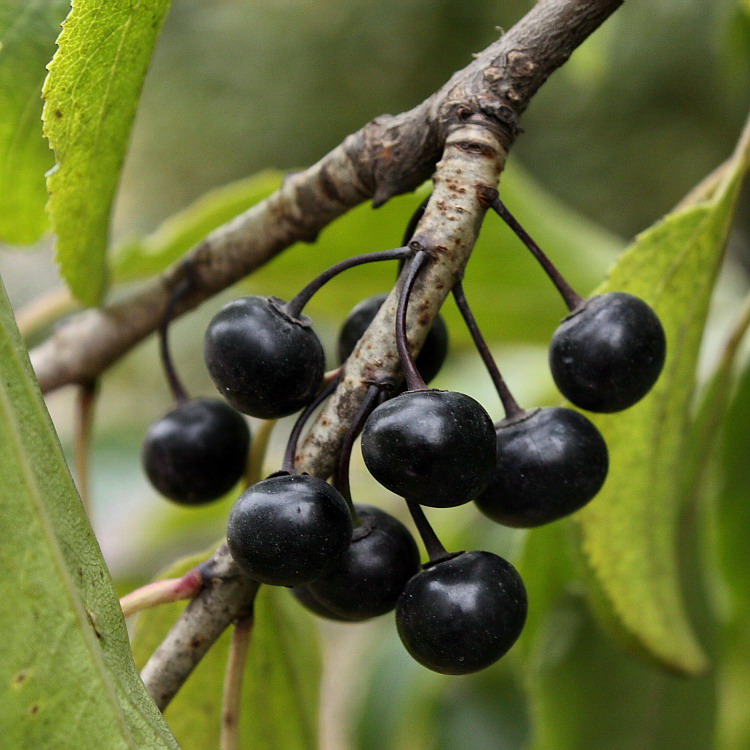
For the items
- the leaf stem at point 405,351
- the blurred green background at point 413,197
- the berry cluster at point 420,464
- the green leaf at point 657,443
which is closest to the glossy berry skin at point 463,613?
the berry cluster at point 420,464

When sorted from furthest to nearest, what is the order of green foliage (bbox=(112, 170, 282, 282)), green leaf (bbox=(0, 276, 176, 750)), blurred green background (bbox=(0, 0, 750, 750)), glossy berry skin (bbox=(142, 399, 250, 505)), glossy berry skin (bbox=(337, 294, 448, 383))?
blurred green background (bbox=(0, 0, 750, 750)) < green foliage (bbox=(112, 170, 282, 282)) < glossy berry skin (bbox=(142, 399, 250, 505)) < glossy berry skin (bbox=(337, 294, 448, 383)) < green leaf (bbox=(0, 276, 176, 750))

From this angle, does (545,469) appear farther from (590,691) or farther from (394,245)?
(590,691)

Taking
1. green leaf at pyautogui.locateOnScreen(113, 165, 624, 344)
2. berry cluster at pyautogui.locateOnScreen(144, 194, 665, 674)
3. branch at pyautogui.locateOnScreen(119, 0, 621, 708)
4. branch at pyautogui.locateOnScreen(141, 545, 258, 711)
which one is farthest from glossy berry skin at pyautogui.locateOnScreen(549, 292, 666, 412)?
green leaf at pyautogui.locateOnScreen(113, 165, 624, 344)

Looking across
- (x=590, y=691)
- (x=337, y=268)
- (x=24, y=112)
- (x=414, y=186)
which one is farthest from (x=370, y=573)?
(x=590, y=691)

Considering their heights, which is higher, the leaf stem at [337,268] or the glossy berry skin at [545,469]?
the leaf stem at [337,268]

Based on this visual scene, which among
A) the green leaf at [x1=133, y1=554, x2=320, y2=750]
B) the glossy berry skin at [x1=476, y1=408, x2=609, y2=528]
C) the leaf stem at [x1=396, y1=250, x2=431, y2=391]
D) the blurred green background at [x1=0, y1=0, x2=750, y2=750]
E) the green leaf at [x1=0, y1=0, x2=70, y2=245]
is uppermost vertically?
the green leaf at [x1=0, y1=0, x2=70, y2=245]

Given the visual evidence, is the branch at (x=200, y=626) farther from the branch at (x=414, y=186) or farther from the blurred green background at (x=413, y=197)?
the blurred green background at (x=413, y=197)

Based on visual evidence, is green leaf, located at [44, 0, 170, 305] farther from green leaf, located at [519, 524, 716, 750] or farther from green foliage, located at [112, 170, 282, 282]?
green leaf, located at [519, 524, 716, 750]
